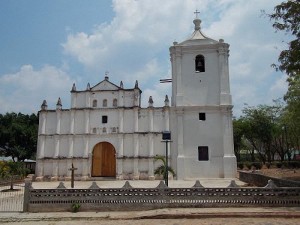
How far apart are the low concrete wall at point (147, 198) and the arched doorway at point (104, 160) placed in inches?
639

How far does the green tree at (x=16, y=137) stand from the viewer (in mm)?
37375

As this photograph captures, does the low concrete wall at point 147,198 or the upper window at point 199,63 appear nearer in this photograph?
the low concrete wall at point 147,198

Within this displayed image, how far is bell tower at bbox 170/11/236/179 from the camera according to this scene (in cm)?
2469

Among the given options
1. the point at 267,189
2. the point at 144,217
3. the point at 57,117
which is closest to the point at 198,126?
the point at 57,117

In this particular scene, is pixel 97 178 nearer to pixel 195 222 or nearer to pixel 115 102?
pixel 115 102

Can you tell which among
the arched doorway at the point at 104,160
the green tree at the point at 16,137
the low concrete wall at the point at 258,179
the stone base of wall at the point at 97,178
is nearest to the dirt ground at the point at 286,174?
the low concrete wall at the point at 258,179

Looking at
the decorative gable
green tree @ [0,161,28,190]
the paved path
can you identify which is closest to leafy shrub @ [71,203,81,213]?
the paved path

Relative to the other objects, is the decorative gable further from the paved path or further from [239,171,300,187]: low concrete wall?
the paved path

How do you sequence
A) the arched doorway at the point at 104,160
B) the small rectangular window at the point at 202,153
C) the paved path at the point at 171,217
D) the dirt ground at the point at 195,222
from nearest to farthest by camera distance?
the dirt ground at the point at 195,222 → the paved path at the point at 171,217 → the small rectangular window at the point at 202,153 → the arched doorway at the point at 104,160

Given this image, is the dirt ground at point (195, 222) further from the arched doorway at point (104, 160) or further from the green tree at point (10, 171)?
the arched doorway at point (104, 160)

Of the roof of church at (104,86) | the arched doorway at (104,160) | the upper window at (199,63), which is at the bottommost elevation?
the arched doorway at (104,160)

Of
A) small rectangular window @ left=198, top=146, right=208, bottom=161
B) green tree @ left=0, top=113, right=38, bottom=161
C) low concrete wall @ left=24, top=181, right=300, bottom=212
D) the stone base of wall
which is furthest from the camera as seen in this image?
green tree @ left=0, top=113, right=38, bottom=161

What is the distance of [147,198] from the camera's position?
431 inches

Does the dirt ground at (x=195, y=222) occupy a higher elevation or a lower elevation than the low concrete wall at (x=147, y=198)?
lower
